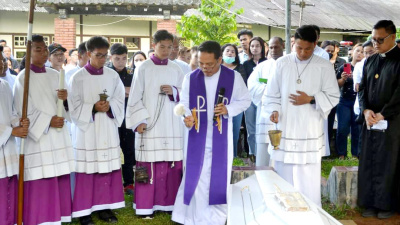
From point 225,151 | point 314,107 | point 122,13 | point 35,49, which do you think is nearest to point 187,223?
point 225,151

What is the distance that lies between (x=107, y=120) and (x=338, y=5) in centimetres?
2319

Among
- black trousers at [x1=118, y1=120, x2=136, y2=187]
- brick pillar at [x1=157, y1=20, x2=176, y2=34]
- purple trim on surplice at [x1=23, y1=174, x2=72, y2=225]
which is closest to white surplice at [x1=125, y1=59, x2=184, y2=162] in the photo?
purple trim on surplice at [x1=23, y1=174, x2=72, y2=225]

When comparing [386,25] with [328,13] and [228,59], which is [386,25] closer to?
[228,59]

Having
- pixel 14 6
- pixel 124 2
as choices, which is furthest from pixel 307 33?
pixel 14 6

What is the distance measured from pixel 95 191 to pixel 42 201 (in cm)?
74

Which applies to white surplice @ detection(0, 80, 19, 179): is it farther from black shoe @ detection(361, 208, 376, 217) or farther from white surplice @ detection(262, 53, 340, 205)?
black shoe @ detection(361, 208, 376, 217)

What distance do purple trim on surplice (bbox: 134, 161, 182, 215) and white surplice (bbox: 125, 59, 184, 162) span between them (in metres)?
0.15

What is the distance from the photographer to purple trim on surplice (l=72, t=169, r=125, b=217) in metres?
6.19

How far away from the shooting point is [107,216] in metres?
6.41

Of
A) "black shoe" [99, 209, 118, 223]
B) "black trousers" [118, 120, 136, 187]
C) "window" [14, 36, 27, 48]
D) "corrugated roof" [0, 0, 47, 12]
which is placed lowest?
"black shoe" [99, 209, 118, 223]

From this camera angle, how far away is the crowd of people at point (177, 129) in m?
5.70

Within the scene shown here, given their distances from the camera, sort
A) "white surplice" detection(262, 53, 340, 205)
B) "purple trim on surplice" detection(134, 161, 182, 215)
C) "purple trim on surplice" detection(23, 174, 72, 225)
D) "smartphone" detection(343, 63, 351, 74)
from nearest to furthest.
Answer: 1. "purple trim on surplice" detection(23, 174, 72, 225)
2. "white surplice" detection(262, 53, 340, 205)
3. "purple trim on surplice" detection(134, 161, 182, 215)
4. "smartphone" detection(343, 63, 351, 74)

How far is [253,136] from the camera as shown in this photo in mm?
8695

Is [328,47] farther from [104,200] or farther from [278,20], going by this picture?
[278,20]
